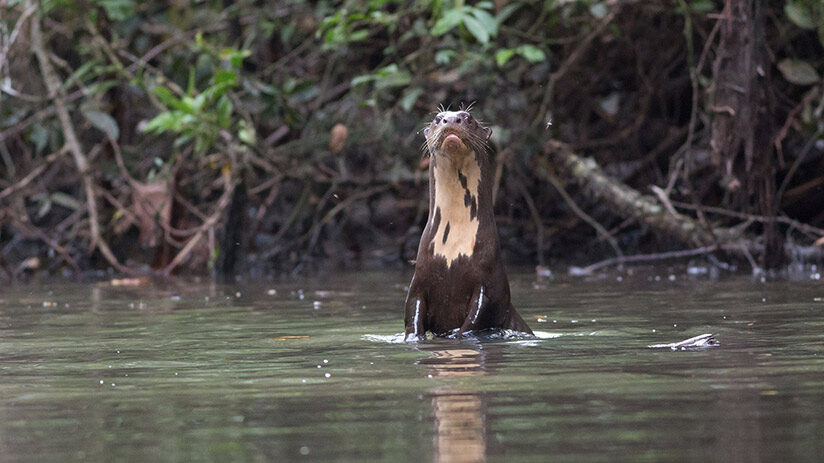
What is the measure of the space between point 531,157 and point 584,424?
7403 mm

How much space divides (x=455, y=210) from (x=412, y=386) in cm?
177

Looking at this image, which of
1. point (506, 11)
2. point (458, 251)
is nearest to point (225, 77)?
point (506, 11)

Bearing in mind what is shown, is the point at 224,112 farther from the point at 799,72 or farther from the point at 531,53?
the point at 799,72

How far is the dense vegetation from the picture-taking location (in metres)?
9.45

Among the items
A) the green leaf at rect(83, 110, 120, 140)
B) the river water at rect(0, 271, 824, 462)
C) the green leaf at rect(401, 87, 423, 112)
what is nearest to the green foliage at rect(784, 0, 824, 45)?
the green leaf at rect(401, 87, 423, 112)

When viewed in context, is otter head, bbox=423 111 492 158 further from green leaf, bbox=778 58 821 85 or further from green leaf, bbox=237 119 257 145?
green leaf, bbox=237 119 257 145

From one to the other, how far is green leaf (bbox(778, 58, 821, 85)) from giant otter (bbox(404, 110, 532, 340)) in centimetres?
435

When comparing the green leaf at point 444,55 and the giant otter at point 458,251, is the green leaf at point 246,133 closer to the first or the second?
the green leaf at point 444,55

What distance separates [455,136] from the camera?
5.07 metres

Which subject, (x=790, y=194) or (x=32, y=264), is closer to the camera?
(x=790, y=194)

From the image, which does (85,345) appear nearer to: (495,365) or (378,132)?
(495,365)

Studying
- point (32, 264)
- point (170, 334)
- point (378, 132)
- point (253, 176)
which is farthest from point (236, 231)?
point (170, 334)

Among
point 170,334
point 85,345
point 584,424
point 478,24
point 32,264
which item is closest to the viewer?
point 584,424

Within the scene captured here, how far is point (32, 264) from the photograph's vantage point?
11094 mm
